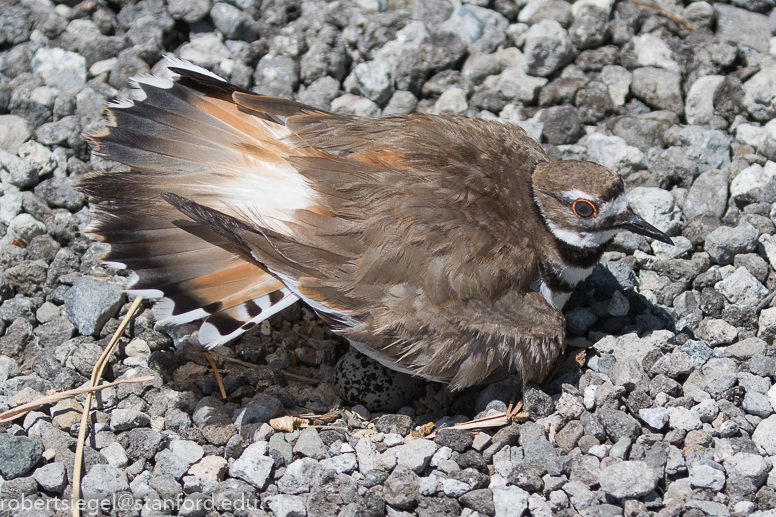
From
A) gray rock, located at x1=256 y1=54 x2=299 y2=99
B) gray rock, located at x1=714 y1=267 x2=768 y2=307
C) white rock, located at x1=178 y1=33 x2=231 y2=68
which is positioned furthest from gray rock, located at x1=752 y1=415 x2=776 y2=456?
white rock, located at x1=178 y1=33 x2=231 y2=68

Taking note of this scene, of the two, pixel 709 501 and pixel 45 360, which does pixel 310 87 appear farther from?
pixel 709 501

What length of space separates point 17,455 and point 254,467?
37.2 inches

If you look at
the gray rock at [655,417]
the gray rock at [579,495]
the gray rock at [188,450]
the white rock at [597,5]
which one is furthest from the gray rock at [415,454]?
the white rock at [597,5]

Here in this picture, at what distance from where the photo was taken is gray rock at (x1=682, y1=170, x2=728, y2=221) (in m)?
4.07

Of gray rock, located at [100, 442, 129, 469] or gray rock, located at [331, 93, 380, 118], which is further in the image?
gray rock, located at [331, 93, 380, 118]

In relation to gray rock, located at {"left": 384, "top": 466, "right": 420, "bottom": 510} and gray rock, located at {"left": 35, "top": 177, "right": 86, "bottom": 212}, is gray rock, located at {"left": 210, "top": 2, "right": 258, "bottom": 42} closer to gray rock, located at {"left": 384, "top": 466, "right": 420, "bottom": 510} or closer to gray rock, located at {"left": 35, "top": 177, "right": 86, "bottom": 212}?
gray rock, located at {"left": 35, "top": 177, "right": 86, "bottom": 212}

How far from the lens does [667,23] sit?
4898mm

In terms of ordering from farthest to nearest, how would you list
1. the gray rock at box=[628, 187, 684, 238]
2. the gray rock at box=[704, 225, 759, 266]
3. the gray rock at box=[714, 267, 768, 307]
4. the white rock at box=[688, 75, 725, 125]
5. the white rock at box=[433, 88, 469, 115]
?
the white rock at box=[433, 88, 469, 115] → the white rock at box=[688, 75, 725, 125] → the gray rock at box=[628, 187, 684, 238] → the gray rock at box=[704, 225, 759, 266] → the gray rock at box=[714, 267, 768, 307]

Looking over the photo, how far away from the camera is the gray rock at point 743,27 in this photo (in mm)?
4789

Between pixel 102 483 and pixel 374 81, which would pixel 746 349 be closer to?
pixel 374 81

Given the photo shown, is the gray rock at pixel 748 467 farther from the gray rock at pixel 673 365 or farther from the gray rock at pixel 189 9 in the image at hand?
the gray rock at pixel 189 9

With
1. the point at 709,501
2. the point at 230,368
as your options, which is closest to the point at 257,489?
the point at 230,368

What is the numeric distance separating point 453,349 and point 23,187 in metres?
2.70

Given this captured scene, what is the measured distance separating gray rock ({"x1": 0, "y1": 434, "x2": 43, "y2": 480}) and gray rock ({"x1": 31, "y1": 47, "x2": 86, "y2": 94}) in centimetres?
244
